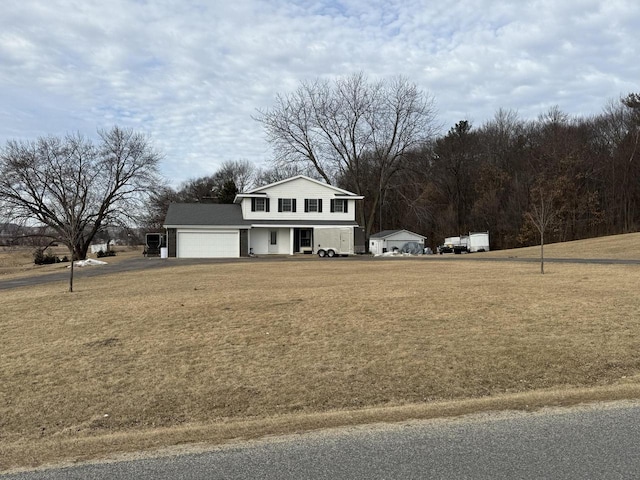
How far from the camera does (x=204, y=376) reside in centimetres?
668

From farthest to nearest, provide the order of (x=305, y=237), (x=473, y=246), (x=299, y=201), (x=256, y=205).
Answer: (x=473, y=246)
(x=305, y=237)
(x=299, y=201)
(x=256, y=205)

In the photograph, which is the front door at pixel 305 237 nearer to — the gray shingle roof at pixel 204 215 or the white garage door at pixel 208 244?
the gray shingle roof at pixel 204 215

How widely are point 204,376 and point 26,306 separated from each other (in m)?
7.64

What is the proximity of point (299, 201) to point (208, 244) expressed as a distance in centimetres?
893

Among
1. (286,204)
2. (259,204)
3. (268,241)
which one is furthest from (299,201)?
(268,241)

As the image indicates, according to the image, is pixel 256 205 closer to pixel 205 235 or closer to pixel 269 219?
pixel 269 219

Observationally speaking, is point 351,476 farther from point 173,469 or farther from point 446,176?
point 446,176

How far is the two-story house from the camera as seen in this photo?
40.3 meters

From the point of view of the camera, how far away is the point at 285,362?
7.18 m

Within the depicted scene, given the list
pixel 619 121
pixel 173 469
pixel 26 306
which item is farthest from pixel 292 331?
pixel 619 121

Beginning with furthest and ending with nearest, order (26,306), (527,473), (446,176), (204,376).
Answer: (446,176), (26,306), (204,376), (527,473)

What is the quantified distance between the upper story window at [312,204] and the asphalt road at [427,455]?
130 feet

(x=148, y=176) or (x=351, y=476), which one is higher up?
(x=148, y=176)

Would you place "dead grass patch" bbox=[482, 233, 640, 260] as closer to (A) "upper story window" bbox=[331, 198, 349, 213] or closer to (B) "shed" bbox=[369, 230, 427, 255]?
(B) "shed" bbox=[369, 230, 427, 255]
